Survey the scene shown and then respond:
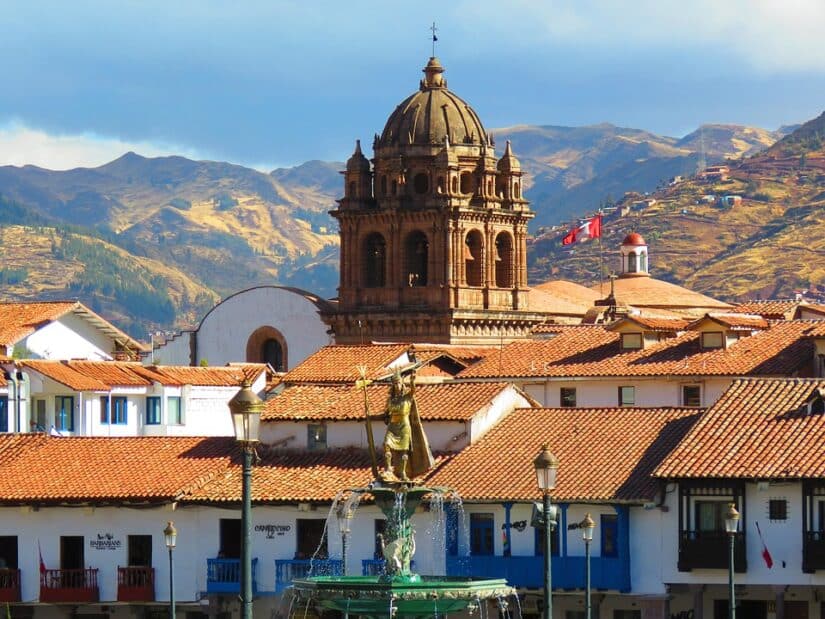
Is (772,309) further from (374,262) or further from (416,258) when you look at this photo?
(374,262)

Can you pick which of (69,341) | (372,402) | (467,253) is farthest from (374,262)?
(372,402)

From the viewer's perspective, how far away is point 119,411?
95875mm

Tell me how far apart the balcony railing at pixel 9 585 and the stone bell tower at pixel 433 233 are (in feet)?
161

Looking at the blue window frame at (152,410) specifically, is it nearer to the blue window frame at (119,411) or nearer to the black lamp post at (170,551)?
the blue window frame at (119,411)

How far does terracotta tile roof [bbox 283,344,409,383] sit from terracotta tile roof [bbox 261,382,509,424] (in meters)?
9.69

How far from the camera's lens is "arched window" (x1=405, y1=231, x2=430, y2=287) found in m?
120

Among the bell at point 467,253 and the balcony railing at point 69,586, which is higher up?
the bell at point 467,253

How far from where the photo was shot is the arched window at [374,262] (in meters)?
122

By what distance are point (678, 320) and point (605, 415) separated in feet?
96.6

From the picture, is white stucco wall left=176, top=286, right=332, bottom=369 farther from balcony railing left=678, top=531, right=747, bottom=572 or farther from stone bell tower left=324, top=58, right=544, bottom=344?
balcony railing left=678, top=531, right=747, bottom=572

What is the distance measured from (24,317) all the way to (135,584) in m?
35.6

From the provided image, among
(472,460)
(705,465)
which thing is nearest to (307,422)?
(472,460)

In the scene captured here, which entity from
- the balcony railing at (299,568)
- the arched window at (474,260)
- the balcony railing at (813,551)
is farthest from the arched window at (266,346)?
the balcony railing at (813,551)

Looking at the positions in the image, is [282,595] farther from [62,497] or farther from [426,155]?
[426,155]
